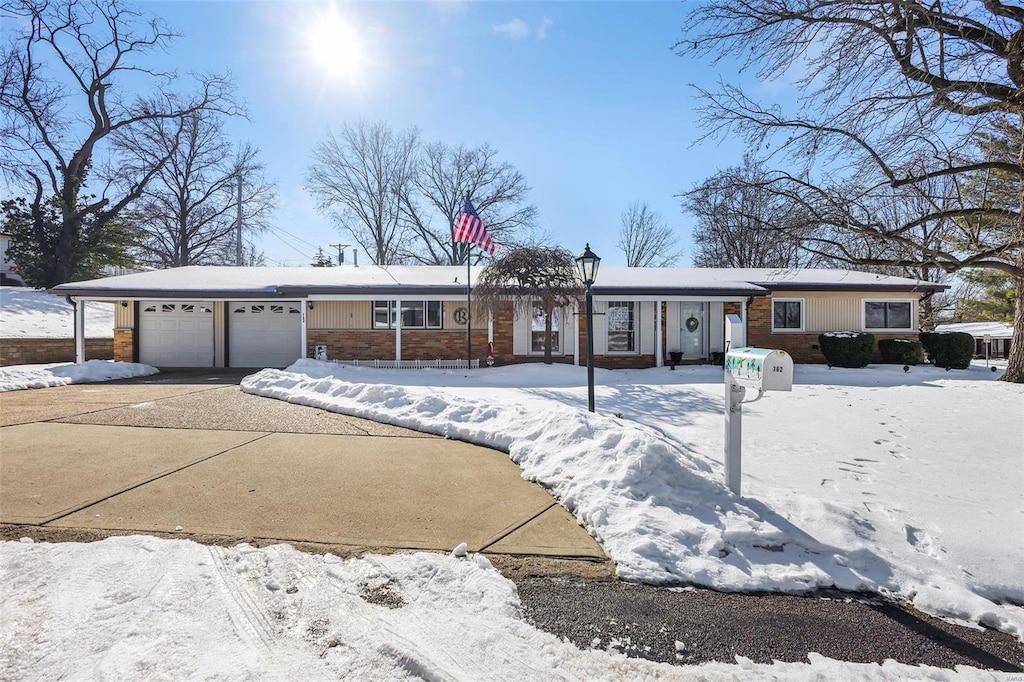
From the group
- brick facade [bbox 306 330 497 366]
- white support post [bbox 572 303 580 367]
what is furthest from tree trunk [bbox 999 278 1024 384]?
brick facade [bbox 306 330 497 366]

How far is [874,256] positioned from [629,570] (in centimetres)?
1179

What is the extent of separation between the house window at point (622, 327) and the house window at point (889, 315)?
8030 millimetres

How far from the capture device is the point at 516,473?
484 cm

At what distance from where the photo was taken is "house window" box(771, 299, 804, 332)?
16.3 m

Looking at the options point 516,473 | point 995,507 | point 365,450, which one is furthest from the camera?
point 365,450

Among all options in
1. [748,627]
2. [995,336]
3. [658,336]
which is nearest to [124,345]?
[658,336]

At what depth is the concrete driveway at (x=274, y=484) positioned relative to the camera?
134 inches

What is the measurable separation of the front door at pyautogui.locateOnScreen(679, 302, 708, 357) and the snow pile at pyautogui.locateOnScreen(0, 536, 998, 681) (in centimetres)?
1415

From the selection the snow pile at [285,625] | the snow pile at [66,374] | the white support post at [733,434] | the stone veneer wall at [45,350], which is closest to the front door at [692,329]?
the white support post at [733,434]

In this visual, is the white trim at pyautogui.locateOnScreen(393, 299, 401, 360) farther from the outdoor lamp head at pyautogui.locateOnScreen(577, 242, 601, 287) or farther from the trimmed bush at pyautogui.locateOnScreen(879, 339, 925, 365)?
the trimmed bush at pyautogui.locateOnScreen(879, 339, 925, 365)

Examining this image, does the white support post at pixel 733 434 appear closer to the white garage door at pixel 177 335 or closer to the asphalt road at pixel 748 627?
the asphalt road at pixel 748 627

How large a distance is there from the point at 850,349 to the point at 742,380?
44.4ft

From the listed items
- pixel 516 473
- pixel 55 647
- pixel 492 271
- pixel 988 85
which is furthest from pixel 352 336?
pixel 988 85

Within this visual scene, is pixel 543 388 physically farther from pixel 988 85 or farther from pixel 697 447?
pixel 988 85
